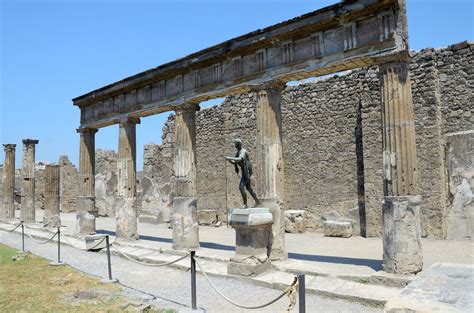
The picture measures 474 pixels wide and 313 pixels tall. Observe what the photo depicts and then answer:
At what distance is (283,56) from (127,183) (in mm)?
6133

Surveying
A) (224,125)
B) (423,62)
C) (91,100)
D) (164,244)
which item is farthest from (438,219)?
(91,100)

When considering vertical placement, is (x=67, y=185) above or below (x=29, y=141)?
below

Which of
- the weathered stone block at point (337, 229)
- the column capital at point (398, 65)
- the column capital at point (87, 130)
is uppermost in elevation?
the column capital at point (398, 65)

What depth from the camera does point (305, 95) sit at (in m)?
13.1

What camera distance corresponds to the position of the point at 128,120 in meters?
11.3

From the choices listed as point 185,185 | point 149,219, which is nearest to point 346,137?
point 185,185

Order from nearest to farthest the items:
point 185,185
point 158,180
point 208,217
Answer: point 185,185 < point 208,217 < point 158,180

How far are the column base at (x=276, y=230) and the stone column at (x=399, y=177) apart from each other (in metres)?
2.02

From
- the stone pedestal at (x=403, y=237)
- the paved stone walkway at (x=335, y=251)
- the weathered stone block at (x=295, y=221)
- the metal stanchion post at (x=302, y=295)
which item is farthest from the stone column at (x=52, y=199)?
the metal stanchion post at (x=302, y=295)

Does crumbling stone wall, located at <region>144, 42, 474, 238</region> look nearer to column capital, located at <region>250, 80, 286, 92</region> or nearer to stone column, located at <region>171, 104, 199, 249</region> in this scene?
column capital, located at <region>250, 80, 286, 92</region>

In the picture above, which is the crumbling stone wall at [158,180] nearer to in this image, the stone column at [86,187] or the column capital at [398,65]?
the stone column at [86,187]

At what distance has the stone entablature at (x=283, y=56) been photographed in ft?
Answer: 21.1

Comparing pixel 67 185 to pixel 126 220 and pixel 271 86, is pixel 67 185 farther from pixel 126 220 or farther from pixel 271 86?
pixel 271 86

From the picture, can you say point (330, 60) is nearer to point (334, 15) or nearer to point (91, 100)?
point (334, 15)
